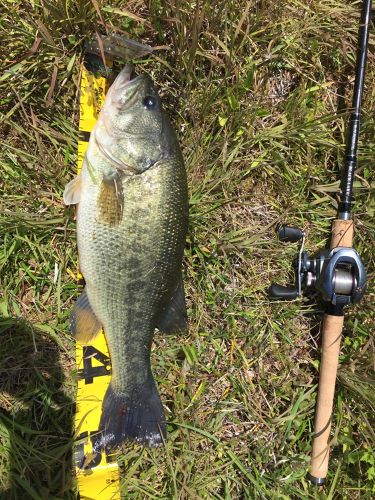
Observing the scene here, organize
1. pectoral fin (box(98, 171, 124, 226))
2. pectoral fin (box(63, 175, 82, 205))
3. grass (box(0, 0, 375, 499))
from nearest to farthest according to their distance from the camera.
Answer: pectoral fin (box(98, 171, 124, 226))
pectoral fin (box(63, 175, 82, 205))
grass (box(0, 0, 375, 499))

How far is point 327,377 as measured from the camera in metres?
2.58

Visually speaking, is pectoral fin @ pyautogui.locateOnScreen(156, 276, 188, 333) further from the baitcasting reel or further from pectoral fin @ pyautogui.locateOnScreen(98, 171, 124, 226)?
the baitcasting reel

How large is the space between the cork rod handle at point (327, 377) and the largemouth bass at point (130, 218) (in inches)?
41.3

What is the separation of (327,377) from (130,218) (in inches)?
63.0

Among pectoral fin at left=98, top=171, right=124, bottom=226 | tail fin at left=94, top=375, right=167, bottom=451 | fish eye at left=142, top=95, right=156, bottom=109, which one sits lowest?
tail fin at left=94, top=375, right=167, bottom=451

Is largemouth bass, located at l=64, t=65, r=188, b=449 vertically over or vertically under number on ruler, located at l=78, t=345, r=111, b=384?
over

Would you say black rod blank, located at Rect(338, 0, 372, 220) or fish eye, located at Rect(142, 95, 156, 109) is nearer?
fish eye, located at Rect(142, 95, 156, 109)

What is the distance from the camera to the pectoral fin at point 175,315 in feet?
7.50

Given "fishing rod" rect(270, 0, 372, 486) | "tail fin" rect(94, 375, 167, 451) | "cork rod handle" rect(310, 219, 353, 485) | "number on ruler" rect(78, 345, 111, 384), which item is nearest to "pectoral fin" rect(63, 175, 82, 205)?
"number on ruler" rect(78, 345, 111, 384)

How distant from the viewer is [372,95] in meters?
2.74

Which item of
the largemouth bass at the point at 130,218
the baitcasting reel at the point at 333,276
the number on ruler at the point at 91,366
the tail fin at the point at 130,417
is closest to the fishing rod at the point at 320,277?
the baitcasting reel at the point at 333,276

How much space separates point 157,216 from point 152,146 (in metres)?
0.34

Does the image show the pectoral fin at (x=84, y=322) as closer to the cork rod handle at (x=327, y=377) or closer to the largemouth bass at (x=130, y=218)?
the largemouth bass at (x=130, y=218)

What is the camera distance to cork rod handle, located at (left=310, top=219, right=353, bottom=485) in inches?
101
